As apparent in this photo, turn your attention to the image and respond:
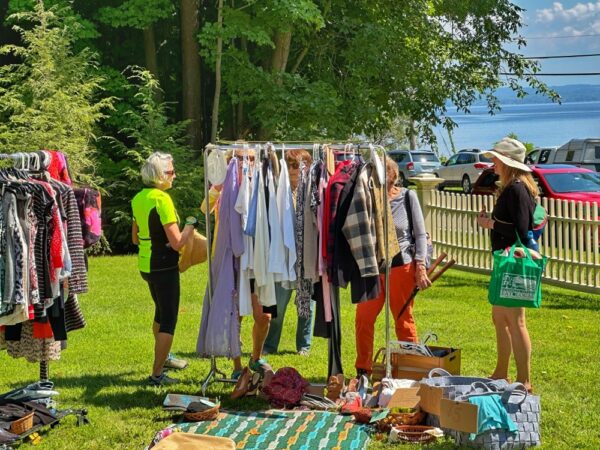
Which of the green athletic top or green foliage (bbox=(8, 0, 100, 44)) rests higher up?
green foliage (bbox=(8, 0, 100, 44))

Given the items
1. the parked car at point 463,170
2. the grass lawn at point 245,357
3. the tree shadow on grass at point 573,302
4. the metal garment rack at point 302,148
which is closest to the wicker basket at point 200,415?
the grass lawn at point 245,357

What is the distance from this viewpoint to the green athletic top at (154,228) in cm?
724

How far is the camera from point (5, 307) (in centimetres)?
601

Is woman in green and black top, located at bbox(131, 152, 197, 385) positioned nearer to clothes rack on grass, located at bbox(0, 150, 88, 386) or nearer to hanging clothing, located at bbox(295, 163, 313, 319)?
clothes rack on grass, located at bbox(0, 150, 88, 386)

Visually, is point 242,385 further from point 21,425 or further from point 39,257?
point 39,257

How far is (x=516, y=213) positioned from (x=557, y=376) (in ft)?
6.19

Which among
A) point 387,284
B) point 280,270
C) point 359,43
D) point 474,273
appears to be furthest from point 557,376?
point 359,43

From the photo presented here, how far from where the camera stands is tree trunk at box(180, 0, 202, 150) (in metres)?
20.2

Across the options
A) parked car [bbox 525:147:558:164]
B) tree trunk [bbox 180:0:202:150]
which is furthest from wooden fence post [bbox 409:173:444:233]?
parked car [bbox 525:147:558:164]

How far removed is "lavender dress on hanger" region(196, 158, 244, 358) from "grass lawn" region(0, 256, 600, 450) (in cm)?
49

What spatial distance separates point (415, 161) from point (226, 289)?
3258cm

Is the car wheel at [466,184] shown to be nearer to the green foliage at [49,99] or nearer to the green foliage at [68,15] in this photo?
the green foliage at [68,15]

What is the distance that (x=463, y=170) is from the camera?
117 feet

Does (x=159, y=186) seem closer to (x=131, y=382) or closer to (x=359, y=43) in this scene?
(x=131, y=382)
